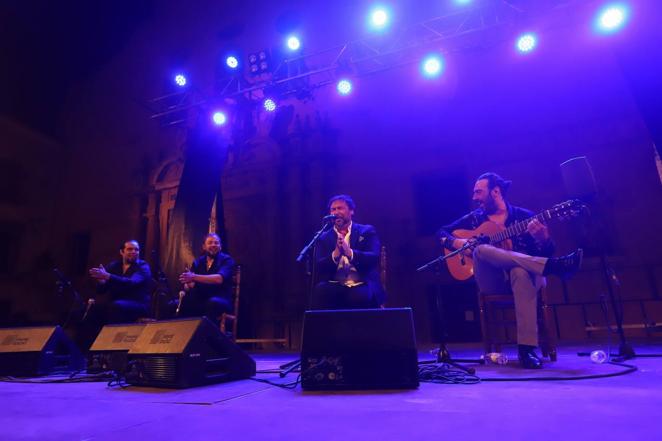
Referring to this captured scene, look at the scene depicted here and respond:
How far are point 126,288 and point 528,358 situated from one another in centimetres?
376

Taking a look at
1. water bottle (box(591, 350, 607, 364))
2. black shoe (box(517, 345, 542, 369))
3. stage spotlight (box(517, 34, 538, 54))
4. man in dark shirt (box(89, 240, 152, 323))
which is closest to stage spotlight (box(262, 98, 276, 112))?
man in dark shirt (box(89, 240, 152, 323))

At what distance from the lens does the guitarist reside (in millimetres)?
2615

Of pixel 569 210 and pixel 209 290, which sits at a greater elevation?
pixel 569 210

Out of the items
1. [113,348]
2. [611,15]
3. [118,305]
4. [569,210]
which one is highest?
[611,15]

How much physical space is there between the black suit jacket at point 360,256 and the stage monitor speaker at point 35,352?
92.4 inches

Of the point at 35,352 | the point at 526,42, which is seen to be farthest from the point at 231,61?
the point at 35,352

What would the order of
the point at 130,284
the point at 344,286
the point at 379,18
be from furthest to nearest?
the point at 379,18 → the point at 130,284 → the point at 344,286

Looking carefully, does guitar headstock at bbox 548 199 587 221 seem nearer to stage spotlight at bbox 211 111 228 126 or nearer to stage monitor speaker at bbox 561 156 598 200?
stage monitor speaker at bbox 561 156 598 200

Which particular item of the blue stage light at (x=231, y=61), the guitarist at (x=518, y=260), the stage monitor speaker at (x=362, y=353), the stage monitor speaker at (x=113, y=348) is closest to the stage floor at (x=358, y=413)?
the stage monitor speaker at (x=362, y=353)

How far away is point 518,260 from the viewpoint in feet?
9.01

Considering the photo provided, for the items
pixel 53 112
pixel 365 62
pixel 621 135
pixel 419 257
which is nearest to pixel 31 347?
pixel 419 257

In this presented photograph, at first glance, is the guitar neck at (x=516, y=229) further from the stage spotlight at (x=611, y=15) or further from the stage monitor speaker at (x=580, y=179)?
the stage spotlight at (x=611, y=15)

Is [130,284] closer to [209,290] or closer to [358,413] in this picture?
[209,290]

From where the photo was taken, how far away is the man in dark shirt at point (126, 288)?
12.9 ft
